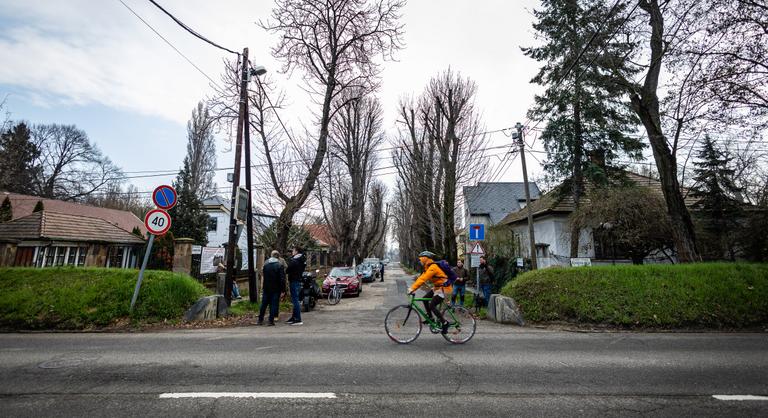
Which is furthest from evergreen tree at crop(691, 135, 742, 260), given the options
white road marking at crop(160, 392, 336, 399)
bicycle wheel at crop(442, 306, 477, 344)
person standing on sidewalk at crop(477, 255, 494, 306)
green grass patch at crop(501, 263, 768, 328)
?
white road marking at crop(160, 392, 336, 399)

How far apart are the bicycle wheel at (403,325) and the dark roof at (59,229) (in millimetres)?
18652

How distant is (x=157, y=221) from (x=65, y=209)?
29167mm

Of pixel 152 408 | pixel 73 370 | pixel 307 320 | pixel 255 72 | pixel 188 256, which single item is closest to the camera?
pixel 152 408

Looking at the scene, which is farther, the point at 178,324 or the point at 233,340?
the point at 178,324

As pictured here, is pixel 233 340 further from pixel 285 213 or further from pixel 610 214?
pixel 610 214

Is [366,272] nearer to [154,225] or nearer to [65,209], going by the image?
[154,225]

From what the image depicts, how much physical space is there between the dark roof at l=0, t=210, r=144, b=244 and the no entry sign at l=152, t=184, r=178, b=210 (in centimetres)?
1265

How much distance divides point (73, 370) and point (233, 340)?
8.09 ft

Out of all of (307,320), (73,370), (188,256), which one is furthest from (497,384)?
(188,256)

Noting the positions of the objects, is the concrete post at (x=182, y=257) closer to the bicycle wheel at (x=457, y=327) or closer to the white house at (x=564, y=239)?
the bicycle wheel at (x=457, y=327)

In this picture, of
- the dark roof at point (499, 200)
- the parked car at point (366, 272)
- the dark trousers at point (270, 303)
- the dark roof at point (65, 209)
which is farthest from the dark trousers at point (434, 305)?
the dark roof at point (499, 200)

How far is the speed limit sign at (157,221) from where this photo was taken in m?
8.59

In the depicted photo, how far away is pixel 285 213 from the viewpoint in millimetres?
13500

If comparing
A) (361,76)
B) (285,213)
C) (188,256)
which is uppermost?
(361,76)
